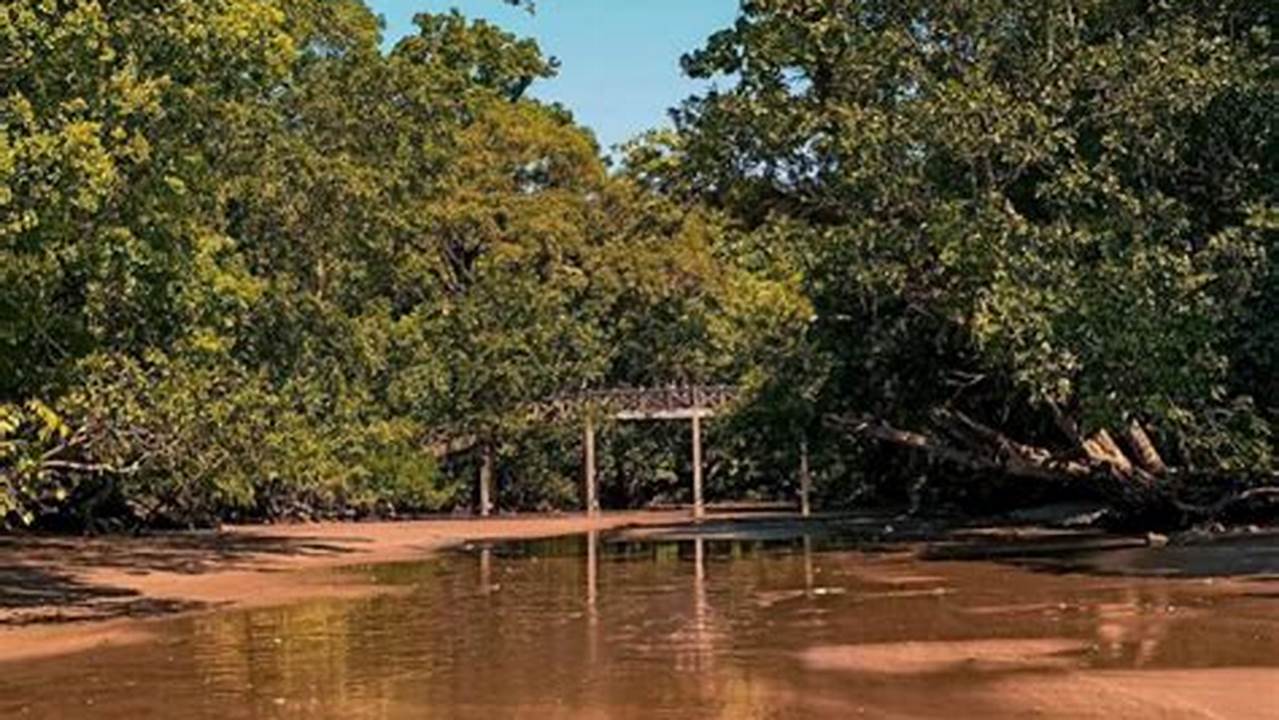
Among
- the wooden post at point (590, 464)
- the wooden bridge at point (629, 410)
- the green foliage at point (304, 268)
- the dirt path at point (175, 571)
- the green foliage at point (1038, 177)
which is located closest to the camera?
the green foliage at point (304, 268)

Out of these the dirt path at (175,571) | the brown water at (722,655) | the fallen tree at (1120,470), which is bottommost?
the brown water at (722,655)

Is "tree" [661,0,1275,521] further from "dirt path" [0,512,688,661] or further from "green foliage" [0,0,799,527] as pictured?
"dirt path" [0,512,688,661]

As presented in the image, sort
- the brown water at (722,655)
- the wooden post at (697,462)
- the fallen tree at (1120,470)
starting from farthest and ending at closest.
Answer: the wooden post at (697,462), the fallen tree at (1120,470), the brown water at (722,655)

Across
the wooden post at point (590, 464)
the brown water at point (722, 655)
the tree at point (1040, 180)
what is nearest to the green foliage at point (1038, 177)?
the tree at point (1040, 180)

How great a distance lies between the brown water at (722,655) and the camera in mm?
11414

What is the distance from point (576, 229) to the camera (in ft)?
190

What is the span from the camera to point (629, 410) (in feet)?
184

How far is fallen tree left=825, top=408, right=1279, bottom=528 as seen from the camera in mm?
27734

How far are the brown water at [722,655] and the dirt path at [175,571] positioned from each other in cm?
120

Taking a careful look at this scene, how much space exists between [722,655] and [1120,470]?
55.6 feet

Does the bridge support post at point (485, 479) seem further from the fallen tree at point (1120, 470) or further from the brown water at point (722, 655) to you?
the brown water at point (722, 655)

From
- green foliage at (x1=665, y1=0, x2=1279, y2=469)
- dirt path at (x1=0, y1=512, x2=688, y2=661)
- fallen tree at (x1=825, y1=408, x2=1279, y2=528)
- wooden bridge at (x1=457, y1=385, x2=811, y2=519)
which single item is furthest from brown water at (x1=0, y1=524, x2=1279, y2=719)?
wooden bridge at (x1=457, y1=385, x2=811, y2=519)

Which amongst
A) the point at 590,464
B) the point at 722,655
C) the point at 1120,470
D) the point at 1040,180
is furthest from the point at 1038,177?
the point at 590,464

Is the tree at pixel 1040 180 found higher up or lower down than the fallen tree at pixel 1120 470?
higher up
